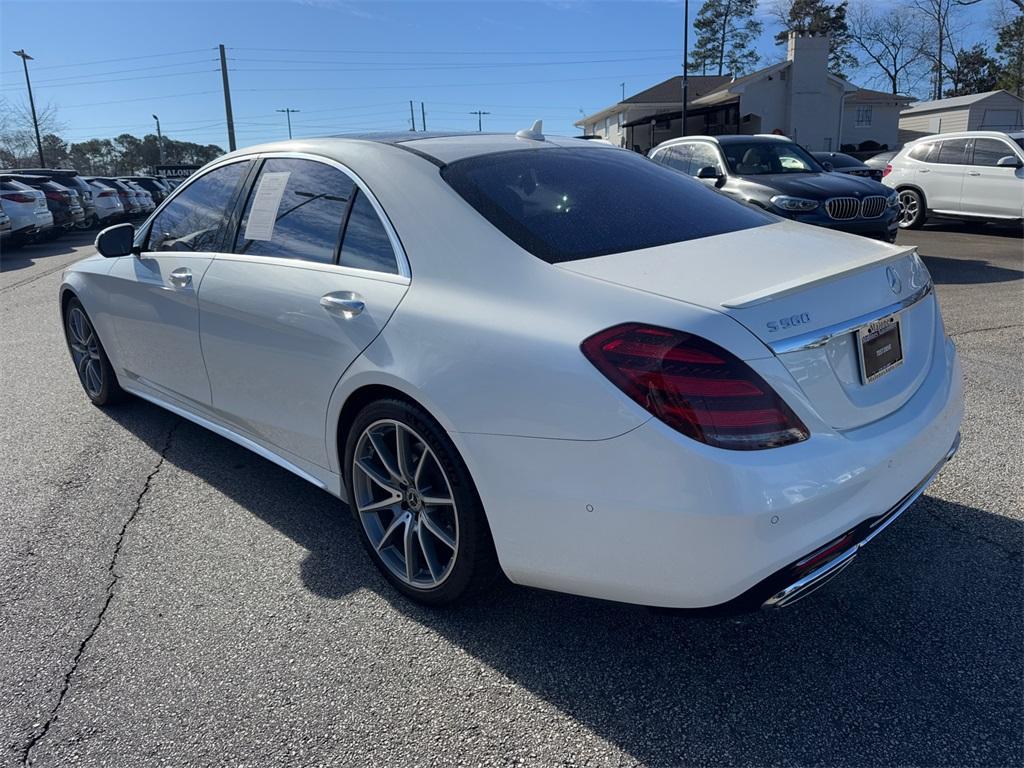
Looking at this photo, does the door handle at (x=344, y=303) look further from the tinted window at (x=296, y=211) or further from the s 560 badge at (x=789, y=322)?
the s 560 badge at (x=789, y=322)

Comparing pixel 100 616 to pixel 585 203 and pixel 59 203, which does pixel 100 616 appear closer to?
pixel 585 203

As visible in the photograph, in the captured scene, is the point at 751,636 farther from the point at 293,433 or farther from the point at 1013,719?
the point at 293,433

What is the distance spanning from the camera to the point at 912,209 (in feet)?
46.2

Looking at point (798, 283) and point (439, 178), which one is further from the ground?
point (439, 178)

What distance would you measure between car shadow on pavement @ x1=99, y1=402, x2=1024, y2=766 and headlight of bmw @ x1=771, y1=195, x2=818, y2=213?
631cm

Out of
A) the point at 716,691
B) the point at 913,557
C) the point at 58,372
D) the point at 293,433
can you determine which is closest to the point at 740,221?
the point at 913,557

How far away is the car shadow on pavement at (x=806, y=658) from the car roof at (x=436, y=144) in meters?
1.65

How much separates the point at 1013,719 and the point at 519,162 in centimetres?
240

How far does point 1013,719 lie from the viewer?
83.3 inches

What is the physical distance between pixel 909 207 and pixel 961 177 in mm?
1090

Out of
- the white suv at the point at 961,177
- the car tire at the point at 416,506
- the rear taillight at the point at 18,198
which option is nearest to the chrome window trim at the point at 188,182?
the car tire at the point at 416,506

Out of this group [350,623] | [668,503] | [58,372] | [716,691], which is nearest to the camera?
[668,503]

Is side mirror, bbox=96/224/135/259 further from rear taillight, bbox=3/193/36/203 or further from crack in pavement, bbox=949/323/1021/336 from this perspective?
rear taillight, bbox=3/193/36/203


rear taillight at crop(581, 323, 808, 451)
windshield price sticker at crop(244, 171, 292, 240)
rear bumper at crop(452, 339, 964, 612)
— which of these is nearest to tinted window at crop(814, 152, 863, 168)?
windshield price sticker at crop(244, 171, 292, 240)
